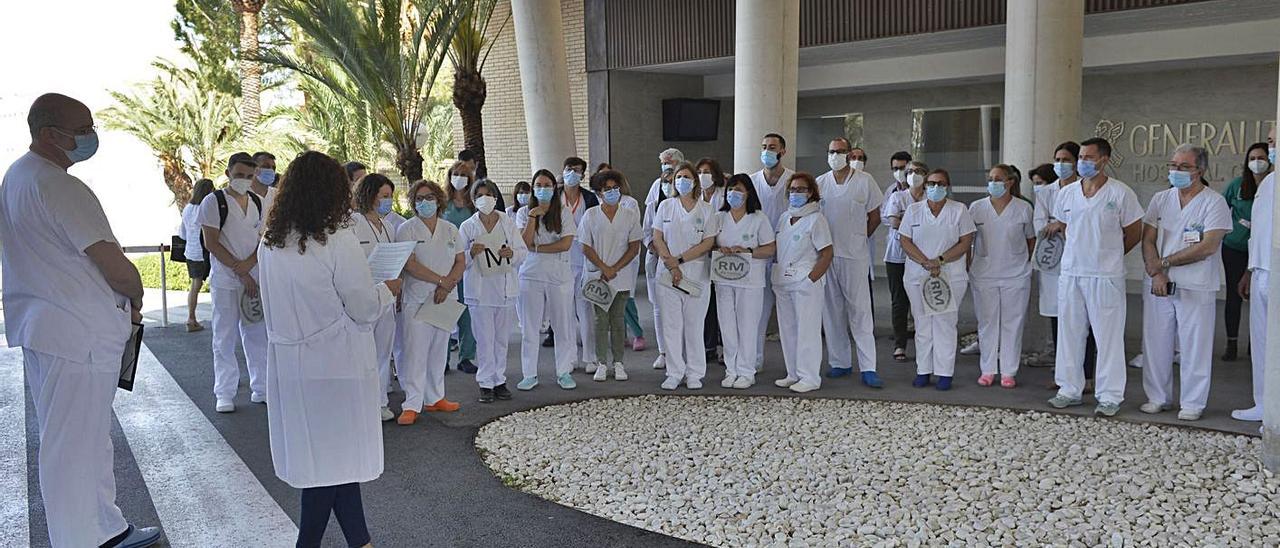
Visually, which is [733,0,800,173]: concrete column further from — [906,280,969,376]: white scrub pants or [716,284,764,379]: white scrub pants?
[906,280,969,376]: white scrub pants

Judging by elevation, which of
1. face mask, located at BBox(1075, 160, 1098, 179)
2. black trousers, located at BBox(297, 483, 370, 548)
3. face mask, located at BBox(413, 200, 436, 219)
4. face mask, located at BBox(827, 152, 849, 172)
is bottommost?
black trousers, located at BBox(297, 483, 370, 548)

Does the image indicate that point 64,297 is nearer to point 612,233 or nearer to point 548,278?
point 548,278

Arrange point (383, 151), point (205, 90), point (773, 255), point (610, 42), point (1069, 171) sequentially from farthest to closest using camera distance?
point (205, 90)
point (383, 151)
point (610, 42)
point (773, 255)
point (1069, 171)

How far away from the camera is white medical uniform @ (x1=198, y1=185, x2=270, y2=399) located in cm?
832

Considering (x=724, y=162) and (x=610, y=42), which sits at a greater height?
(x=610, y=42)

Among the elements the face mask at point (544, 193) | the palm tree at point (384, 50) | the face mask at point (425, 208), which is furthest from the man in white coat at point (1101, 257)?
the palm tree at point (384, 50)

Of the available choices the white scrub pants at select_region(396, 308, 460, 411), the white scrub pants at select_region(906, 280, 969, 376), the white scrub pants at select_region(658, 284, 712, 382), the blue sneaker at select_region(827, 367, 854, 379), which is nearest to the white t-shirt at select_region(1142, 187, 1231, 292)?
the white scrub pants at select_region(906, 280, 969, 376)

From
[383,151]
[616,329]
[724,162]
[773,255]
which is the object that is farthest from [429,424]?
[383,151]

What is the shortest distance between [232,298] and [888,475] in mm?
5456

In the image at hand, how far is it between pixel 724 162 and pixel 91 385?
16.4 meters

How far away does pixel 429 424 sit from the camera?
27.1 feet

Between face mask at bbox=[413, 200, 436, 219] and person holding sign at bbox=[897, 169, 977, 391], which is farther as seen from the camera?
person holding sign at bbox=[897, 169, 977, 391]

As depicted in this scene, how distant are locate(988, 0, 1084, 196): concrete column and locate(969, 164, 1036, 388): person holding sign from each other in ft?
4.45

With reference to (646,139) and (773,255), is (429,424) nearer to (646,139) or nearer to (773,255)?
(773,255)
